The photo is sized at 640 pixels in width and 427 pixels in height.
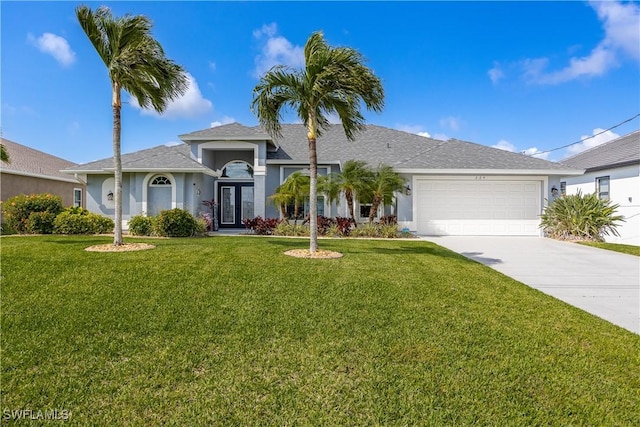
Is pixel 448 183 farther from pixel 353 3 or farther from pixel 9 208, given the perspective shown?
pixel 9 208

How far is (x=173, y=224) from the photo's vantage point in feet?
40.5

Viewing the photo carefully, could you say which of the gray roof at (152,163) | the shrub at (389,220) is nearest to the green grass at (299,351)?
the shrub at (389,220)

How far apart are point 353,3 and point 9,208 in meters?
14.2

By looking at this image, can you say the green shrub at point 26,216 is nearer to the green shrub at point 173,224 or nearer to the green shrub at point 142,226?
the green shrub at point 142,226

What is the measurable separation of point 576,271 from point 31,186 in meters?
24.7

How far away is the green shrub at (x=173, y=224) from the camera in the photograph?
40.3 ft

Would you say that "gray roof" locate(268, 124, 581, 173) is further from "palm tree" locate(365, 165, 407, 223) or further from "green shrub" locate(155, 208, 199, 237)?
"green shrub" locate(155, 208, 199, 237)

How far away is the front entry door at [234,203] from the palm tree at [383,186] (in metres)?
6.54

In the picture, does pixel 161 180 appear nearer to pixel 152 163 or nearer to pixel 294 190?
pixel 152 163

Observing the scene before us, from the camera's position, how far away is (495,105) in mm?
20250

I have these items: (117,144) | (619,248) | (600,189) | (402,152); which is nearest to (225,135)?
(117,144)

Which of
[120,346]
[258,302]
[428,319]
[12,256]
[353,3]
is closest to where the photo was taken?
[120,346]

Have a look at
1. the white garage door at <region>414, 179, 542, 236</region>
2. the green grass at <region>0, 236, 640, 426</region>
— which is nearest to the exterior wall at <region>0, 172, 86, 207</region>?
the green grass at <region>0, 236, 640, 426</region>

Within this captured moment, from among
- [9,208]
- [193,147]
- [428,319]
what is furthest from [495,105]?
[9,208]
